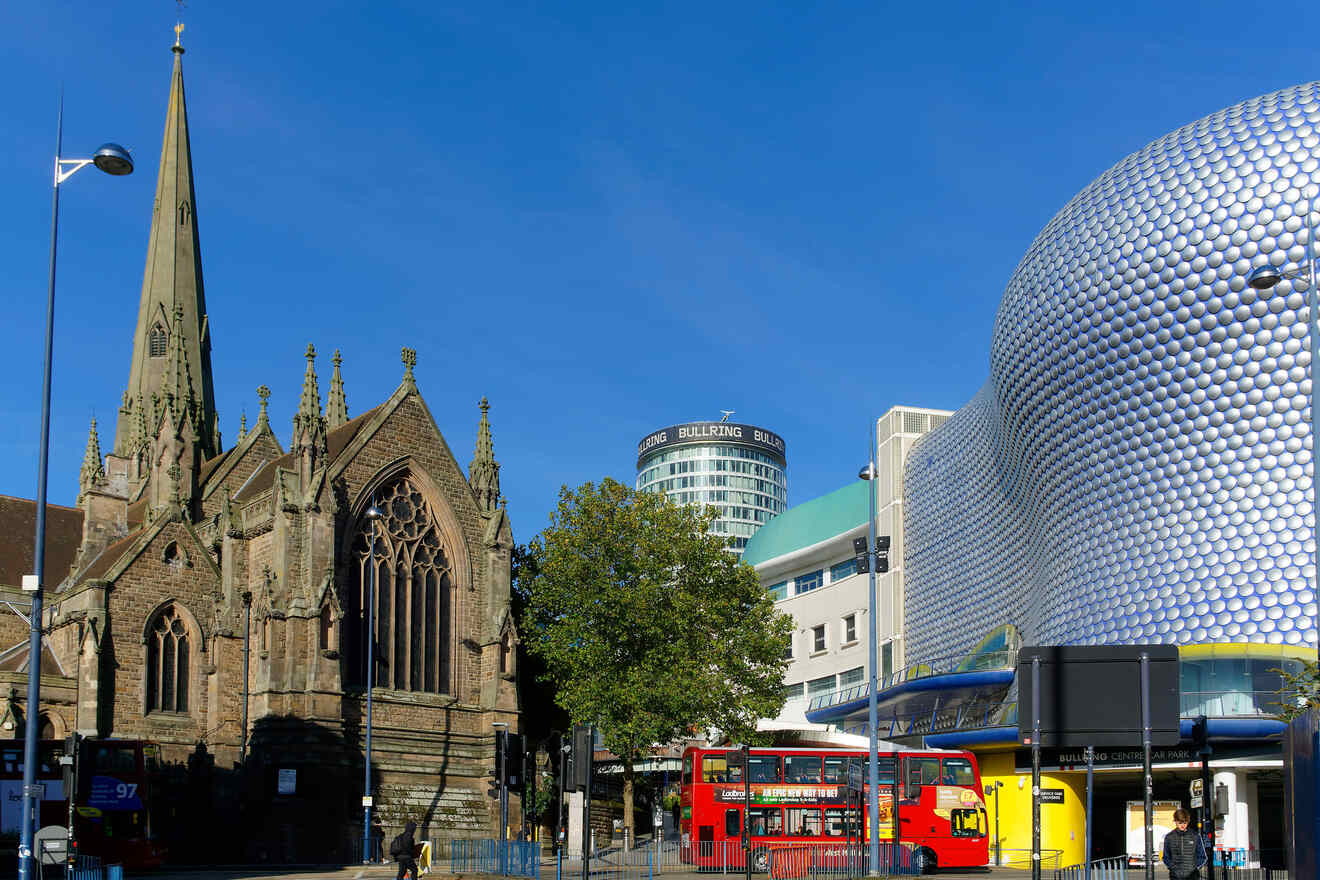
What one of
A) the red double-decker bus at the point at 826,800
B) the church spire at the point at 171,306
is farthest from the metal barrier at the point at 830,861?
the church spire at the point at 171,306

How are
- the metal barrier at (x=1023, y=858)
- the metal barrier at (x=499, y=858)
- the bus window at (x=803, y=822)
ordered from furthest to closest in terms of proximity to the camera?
the metal barrier at (x=1023, y=858) < the bus window at (x=803, y=822) < the metal barrier at (x=499, y=858)

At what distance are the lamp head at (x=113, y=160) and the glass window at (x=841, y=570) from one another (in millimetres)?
73640

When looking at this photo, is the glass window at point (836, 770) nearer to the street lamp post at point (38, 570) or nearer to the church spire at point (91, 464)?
the street lamp post at point (38, 570)

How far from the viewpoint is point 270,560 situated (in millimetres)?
52094

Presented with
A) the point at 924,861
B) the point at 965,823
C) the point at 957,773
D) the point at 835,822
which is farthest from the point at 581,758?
the point at 965,823

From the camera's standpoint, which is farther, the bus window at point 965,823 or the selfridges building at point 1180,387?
the selfridges building at point 1180,387

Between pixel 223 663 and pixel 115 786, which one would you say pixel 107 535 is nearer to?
pixel 223 663

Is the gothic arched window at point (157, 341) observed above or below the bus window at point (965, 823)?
above

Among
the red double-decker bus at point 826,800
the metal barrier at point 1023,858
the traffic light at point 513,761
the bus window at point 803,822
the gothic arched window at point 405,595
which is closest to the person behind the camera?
the red double-decker bus at point 826,800

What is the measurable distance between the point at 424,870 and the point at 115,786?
1044cm

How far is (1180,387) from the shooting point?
2379 inches

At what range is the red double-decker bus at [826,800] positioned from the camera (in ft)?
119

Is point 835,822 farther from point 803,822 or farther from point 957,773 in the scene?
point 957,773

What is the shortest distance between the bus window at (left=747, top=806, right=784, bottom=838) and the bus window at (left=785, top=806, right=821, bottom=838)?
0.73 ft
